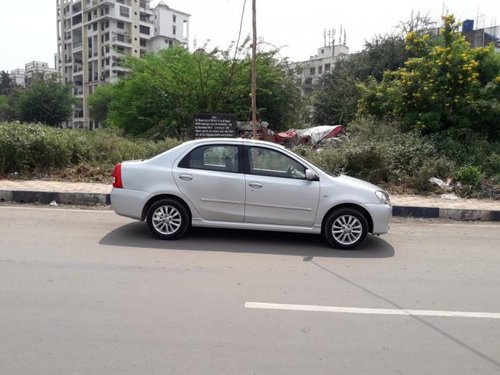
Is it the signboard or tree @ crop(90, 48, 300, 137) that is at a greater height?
tree @ crop(90, 48, 300, 137)

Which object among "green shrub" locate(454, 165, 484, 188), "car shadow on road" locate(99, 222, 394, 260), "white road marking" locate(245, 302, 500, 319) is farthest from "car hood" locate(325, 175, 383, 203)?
"green shrub" locate(454, 165, 484, 188)

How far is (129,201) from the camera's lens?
6.85m

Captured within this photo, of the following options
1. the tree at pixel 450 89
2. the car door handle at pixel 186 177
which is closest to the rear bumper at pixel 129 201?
the car door handle at pixel 186 177

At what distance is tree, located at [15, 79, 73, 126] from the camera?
57562 mm

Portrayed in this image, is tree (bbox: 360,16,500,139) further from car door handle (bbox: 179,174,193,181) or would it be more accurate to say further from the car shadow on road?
car door handle (bbox: 179,174,193,181)

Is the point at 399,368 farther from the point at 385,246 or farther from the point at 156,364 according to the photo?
the point at 385,246

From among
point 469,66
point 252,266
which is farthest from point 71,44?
point 252,266

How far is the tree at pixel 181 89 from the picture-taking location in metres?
21.6

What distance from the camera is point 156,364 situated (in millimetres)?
3289

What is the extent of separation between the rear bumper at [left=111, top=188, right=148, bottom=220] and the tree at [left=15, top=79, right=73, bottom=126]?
182 ft

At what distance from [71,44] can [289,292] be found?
10345 cm

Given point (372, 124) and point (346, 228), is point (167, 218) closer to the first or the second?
point (346, 228)

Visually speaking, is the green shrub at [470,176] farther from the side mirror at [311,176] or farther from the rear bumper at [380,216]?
the side mirror at [311,176]

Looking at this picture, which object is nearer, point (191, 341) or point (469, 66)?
point (191, 341)
